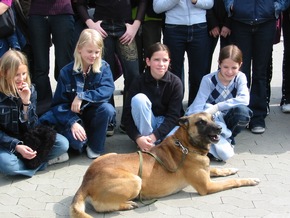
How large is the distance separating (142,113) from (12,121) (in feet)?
4.31

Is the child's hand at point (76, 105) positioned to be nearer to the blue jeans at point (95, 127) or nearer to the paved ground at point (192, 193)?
the blue jeans at point (95, 127)

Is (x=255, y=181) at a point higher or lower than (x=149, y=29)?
lower

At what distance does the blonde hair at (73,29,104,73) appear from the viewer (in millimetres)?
5188

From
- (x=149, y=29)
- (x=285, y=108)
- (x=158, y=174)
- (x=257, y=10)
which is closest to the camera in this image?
(x=158, y=174)

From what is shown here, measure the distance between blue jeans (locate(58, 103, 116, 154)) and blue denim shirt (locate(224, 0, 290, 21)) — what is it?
1855 mm

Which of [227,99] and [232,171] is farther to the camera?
[227,99]

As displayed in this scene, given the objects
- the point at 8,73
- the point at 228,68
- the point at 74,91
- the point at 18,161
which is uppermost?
the point at 8,73

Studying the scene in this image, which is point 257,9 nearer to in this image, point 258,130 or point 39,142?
point 258,130

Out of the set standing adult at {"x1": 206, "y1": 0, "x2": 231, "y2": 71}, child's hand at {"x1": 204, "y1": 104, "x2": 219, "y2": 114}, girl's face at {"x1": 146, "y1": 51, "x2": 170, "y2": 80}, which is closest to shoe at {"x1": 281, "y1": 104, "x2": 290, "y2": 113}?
standing adult at {"x1": 206, "y1": 0, "x2": 231, "y2": 71}

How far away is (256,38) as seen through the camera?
19.1ft

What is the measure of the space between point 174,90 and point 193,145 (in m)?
1.02

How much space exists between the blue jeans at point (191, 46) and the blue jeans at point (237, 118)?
33.8 inches

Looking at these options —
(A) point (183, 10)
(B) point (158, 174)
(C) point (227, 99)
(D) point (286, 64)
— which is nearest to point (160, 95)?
(C) point (227, 99)

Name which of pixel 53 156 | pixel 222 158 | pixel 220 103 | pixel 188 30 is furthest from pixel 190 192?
pixel 188 30
